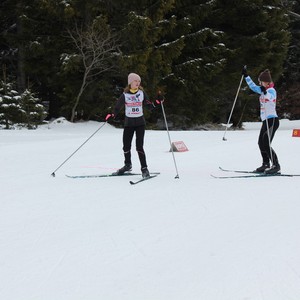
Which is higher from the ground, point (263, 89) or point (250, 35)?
point (250, 35)

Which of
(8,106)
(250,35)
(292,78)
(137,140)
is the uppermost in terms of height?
(250,35)

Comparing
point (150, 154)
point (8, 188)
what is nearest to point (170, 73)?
point (150, 154)

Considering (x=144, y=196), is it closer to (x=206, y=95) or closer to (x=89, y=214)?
(x=89, y=214)

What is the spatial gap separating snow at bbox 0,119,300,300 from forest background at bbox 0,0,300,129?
1079 cm

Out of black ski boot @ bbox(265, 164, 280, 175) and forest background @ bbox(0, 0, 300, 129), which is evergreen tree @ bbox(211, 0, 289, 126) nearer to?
forest background @ bbox(0, 0, 300, 129)

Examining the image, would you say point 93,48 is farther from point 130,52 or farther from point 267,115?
point 267,115

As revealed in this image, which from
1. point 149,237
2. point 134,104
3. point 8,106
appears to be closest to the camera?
point 149,237

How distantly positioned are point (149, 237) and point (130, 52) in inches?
602

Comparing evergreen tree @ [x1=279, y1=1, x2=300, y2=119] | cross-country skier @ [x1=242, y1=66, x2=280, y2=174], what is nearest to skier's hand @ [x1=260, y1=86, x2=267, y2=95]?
A: cross-country skier @ [x1=242, y1=66, x2=280, y2=174]

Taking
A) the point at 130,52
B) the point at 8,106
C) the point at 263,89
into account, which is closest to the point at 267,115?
the point at 263,89

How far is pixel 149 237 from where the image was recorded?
402 centimetres

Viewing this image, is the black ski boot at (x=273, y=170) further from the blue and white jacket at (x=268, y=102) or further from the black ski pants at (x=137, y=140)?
the black ski pants at (x=137, y=140)

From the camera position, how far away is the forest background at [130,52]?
17.9 m

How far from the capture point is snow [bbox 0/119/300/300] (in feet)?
9.79
